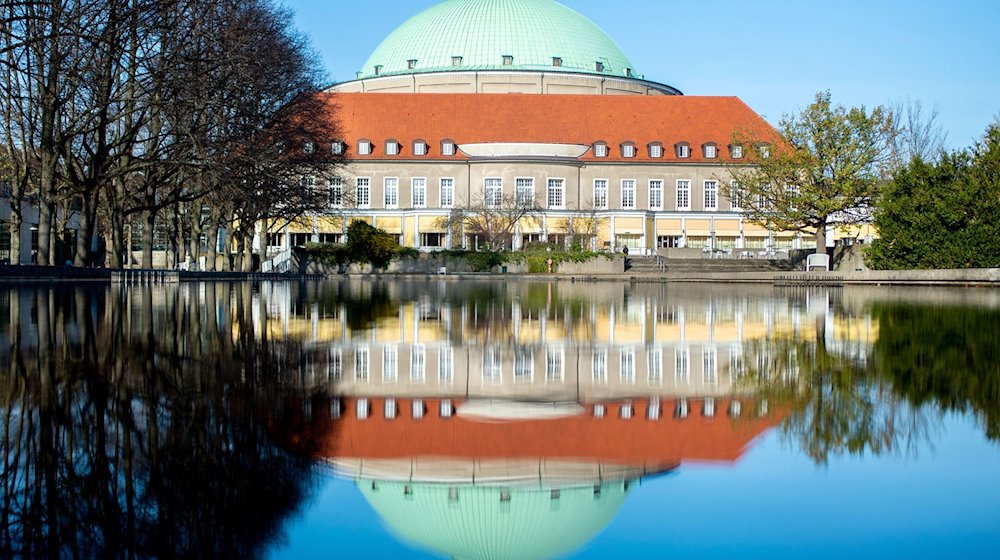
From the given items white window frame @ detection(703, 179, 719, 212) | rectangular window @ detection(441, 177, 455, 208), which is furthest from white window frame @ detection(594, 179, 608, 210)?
rectangular window @ detection(441, 177, 455, 208)

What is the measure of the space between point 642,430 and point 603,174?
88.6 meters

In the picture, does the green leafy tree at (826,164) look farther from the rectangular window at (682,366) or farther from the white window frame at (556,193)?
the rectangular window at (682,366)

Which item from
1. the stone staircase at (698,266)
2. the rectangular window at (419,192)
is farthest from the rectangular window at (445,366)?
the rectangular window at (419,192)

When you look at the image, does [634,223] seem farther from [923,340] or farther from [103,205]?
[923,340]

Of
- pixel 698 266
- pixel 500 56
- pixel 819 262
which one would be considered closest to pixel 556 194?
pixel 500 56

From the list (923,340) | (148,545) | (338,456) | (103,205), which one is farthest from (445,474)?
(103,205)

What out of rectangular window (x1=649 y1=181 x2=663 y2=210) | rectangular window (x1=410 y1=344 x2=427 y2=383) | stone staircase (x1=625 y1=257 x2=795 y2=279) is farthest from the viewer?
rectangular window (x1=649 y1=181 x2=663 y2=210)

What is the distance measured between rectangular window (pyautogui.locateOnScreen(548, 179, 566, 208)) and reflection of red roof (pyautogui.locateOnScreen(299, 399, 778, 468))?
86378mm

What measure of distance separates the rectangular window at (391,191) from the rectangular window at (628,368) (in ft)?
274

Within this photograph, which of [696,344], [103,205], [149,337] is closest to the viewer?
[149,337]

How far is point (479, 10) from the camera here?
115 metres

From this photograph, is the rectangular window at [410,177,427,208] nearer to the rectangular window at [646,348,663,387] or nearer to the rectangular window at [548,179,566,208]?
the rectangular window at [548,179,566,208]

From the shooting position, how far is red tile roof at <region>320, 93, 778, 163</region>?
93875 mm

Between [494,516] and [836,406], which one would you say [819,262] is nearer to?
[836,406]
